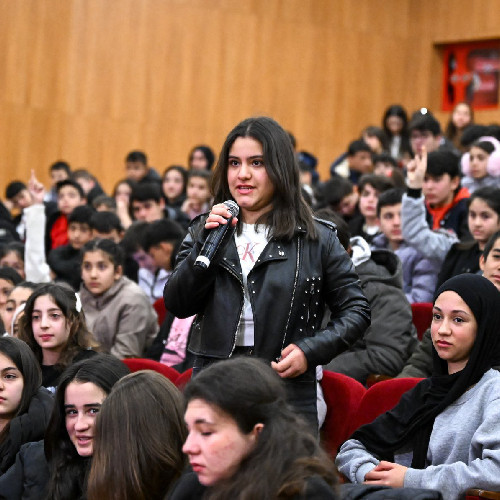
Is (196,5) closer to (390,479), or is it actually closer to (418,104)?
(418,104)

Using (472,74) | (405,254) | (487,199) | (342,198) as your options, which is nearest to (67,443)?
(487,199)

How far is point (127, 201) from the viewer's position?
6297 mm

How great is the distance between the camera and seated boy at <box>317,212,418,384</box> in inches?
131

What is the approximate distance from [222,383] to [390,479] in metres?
0.64

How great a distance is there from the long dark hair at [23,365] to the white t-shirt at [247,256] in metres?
0.78

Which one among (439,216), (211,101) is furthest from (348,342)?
(211,101)

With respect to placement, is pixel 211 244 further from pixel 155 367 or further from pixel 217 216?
pixel 155 367

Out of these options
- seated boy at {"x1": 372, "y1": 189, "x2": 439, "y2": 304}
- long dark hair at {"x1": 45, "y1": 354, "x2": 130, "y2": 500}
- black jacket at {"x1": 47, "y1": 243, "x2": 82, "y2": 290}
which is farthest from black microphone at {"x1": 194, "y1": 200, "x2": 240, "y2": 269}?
black jacket at {"x1": 47, "y1": 243, "x2": 82, "y2": 290}

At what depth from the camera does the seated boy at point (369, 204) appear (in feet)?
16.4

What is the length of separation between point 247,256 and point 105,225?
2838 millimetres

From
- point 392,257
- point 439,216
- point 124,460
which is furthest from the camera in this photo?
point 439,216

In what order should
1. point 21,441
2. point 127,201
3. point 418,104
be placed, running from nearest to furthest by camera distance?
point 21,441 → point 127,201 → point 418,104

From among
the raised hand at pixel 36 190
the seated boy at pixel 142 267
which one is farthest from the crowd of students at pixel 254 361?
the raised hand at pixel 36 190

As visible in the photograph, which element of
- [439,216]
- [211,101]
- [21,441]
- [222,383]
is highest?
[211,101]
